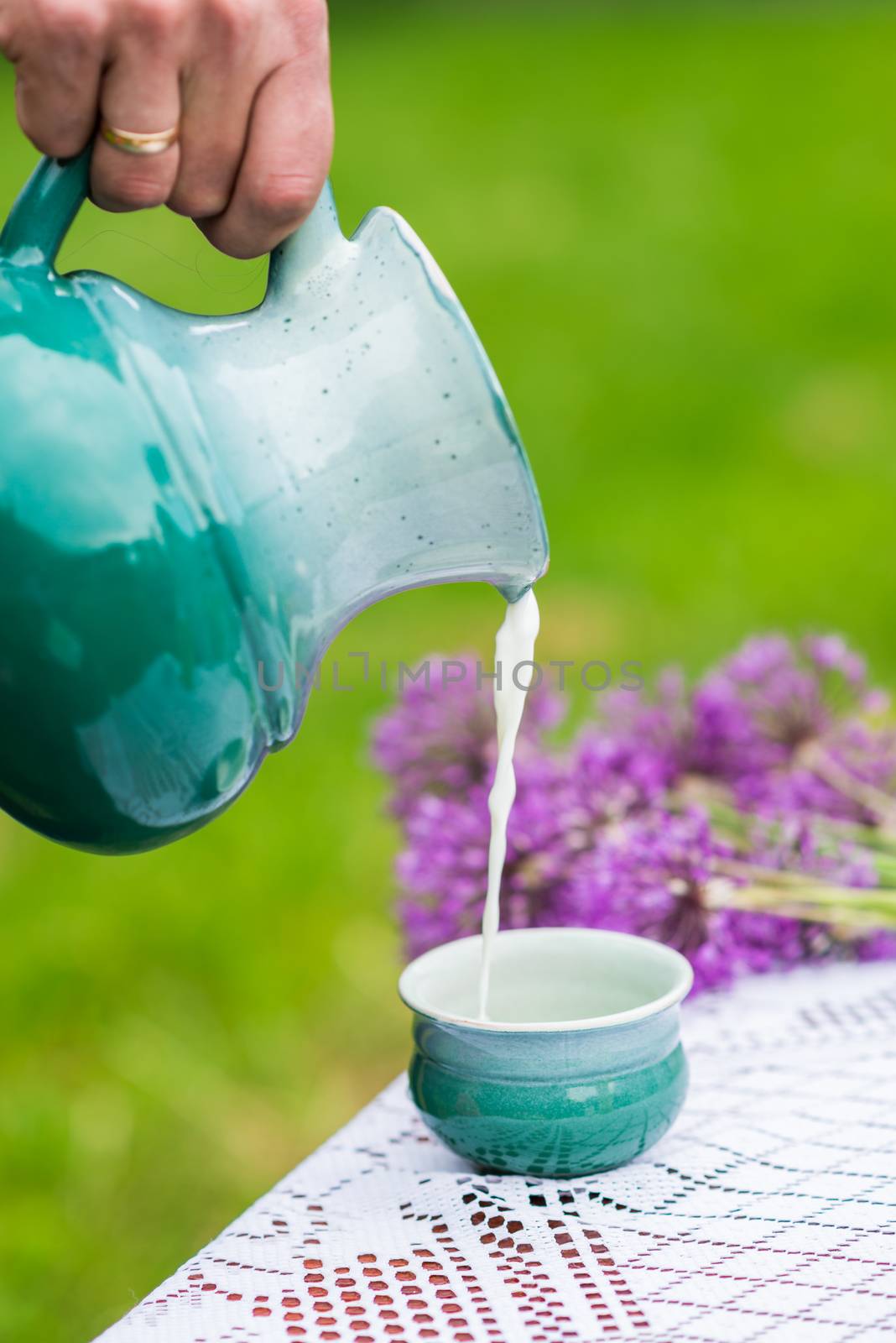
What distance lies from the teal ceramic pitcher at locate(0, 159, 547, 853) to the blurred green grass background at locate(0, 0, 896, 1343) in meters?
0.16

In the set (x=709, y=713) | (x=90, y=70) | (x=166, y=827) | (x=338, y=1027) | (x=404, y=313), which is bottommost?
(x=338, y=1027)

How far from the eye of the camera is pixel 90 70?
767 millimetres

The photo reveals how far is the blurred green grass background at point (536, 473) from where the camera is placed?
196cm

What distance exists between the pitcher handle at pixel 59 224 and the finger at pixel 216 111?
0.15ft

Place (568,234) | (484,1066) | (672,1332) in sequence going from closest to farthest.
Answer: (672,1332)
(484,1066)
(568,234)

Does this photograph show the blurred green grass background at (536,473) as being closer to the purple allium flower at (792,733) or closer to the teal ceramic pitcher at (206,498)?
the teal ceramic pitcher at (206,498)

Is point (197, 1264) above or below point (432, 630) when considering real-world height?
above

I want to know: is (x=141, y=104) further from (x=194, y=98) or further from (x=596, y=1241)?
(x=596, y=1241)

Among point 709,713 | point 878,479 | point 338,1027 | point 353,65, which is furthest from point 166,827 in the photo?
point 353,65

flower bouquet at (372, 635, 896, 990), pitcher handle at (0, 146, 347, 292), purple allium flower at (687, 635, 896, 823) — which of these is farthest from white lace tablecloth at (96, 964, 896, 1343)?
pitcher handle at (0, 146, 347, 292)

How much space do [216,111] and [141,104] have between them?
46 millimetres

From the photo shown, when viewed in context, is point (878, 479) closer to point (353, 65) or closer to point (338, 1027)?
point (338, 1027)

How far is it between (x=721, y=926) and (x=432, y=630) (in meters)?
2.12

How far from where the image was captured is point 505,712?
3.15 ft
